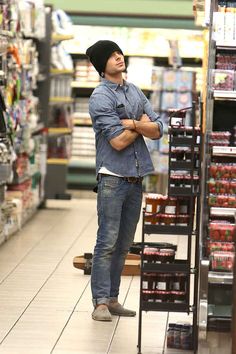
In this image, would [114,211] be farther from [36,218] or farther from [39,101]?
[39,101]

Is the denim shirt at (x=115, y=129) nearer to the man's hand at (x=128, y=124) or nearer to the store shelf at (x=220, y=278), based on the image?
the man's hand at (x=128, y=124)

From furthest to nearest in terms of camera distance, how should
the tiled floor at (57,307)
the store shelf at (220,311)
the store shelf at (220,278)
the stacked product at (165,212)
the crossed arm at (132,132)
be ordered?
the crossed arm at (132,132)
the tiled floor at (57,307)
the stacked product at (165,212)
the store shelf at (220,311)
the store shelf at (220,278)

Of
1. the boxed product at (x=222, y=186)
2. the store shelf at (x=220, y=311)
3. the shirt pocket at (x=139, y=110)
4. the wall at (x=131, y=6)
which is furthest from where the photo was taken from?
the wall at (x=131, y=6)

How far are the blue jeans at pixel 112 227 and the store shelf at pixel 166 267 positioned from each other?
2.58 ft

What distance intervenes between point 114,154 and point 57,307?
4.07 ft

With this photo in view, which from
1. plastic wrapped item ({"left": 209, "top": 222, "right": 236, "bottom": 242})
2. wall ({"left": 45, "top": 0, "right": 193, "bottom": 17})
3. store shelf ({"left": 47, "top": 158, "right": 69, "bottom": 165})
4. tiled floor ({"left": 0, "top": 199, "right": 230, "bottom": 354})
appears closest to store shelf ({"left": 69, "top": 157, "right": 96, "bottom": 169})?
store shelf ({"left": 47, "top": 158, "right": 69, "bottom": 165})

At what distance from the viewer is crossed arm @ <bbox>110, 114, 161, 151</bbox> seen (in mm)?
6414

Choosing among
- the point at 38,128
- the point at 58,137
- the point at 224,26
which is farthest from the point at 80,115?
the point at 224,26

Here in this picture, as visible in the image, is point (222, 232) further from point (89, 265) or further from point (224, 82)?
point (89, 265)

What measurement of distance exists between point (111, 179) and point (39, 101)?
22.3ft

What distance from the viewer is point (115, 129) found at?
253 inches

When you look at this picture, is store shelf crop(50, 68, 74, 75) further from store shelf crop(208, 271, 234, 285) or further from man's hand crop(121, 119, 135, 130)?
store shelf crop(208, 271, 234, 285)

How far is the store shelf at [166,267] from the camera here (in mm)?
5812

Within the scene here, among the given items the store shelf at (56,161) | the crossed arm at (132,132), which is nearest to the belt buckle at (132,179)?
the crossed arm at (132,132)
